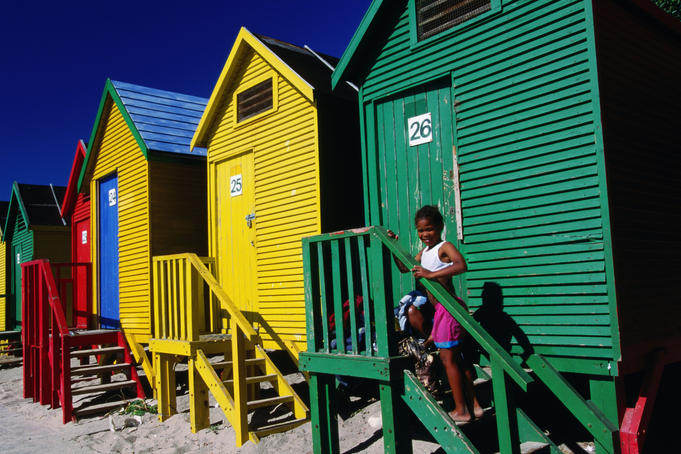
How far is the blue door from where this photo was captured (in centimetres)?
1188

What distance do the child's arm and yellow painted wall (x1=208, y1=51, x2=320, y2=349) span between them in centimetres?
327

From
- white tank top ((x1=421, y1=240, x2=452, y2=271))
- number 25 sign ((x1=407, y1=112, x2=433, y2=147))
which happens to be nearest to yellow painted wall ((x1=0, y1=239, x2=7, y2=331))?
number 25 sign ((x1=407, y1=112, x2=433, y2=147))

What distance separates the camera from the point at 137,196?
439 inches

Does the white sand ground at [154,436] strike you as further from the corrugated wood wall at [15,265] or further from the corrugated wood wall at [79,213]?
the corrugated wood wall at [15,265]

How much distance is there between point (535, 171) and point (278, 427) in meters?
3.83

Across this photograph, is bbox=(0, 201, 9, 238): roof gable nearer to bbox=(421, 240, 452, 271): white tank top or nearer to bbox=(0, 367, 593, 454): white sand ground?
bbox=(0, 367, 593, 454): white sand ground

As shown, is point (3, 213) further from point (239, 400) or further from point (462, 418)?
point (462, 418)

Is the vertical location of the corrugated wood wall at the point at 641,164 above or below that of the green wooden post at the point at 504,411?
above

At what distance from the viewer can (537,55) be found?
19.7 feet

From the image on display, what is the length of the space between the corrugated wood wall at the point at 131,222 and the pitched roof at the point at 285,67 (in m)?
1.65

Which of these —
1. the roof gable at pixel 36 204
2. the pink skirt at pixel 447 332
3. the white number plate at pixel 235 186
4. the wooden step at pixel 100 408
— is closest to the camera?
the pink skirt at pixel 447 332

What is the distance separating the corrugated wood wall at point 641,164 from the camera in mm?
5645

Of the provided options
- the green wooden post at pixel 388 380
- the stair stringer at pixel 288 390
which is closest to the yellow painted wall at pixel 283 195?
the stair stringer at pixel 288 390

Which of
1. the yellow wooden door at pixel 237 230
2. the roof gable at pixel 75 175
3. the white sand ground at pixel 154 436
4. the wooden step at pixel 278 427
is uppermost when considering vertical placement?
the roof gable at pixel 75 175
